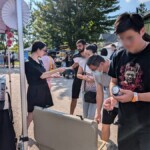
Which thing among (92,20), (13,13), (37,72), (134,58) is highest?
(92,20)

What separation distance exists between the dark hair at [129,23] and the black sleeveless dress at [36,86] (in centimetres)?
254

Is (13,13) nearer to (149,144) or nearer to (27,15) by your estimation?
(27,15)

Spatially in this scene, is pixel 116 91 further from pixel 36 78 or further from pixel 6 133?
pixel 36 78

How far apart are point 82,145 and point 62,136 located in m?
0.24

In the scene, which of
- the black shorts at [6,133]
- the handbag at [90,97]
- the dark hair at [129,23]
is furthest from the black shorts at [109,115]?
the dark hair at [129,23]

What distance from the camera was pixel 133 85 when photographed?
2.23 meters

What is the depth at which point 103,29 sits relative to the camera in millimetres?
32938

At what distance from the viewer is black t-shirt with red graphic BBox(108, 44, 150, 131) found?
217cm

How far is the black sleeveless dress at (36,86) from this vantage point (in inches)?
179

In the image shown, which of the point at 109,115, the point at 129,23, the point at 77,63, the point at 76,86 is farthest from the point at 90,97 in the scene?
the point at 129,23

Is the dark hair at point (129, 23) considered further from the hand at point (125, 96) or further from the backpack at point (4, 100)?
the backpack at point (4, 100)

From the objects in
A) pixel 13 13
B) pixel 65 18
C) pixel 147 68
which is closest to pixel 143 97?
pixel 147 68

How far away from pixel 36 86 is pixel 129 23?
2.78 m

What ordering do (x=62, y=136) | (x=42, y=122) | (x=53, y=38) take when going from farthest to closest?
1. (x=53, y=38)
2. (x=42, y=122)
3. (x=62, y=136)
